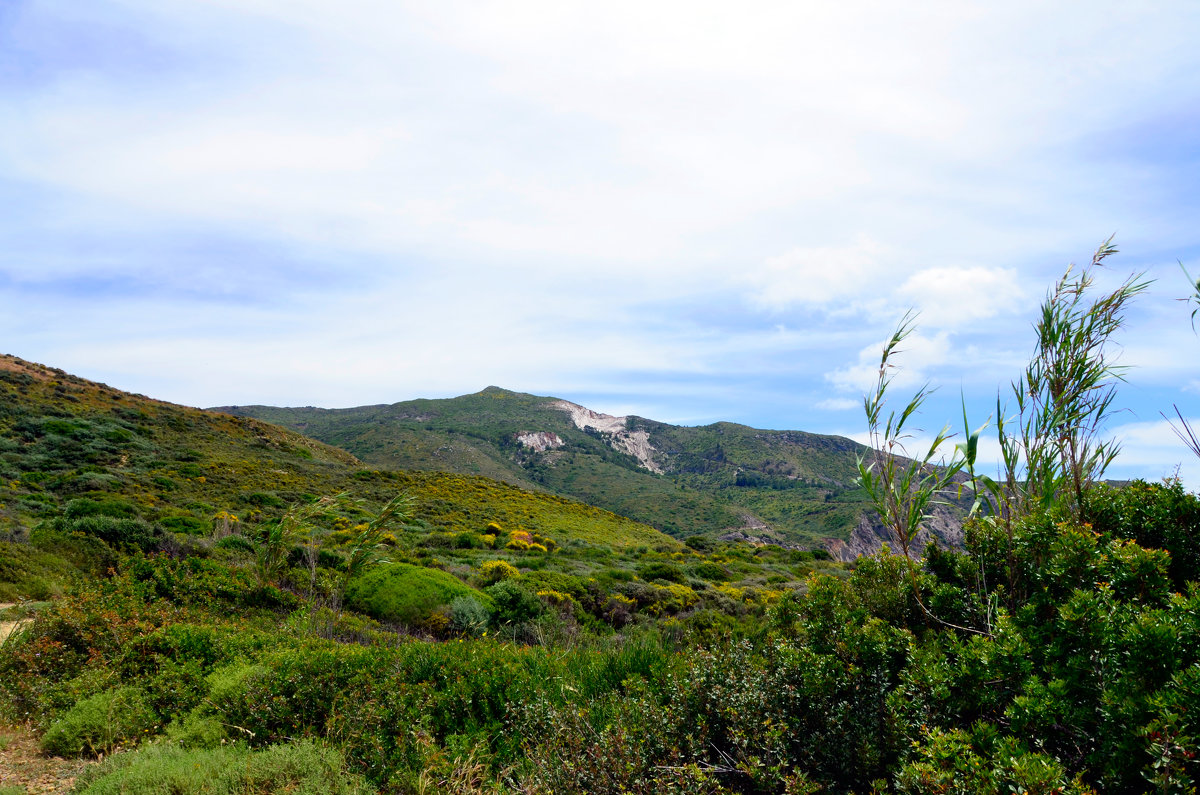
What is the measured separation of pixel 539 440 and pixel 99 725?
119 m

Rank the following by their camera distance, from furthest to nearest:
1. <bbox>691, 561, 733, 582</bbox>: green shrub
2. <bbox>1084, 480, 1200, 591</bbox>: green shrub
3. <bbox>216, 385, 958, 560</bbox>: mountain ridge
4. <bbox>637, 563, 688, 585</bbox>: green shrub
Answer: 1. <bbox>216, 385, 958, 560</bbox>: mountain ridge
2. <bbox>691, 561, 733, 582</bbox>: green shrub
3. <bbox>637, 563, 688, 585</bbox>: green shrub
4. <bbox>1084, 480, 1200, 591</bbox>: green shrub

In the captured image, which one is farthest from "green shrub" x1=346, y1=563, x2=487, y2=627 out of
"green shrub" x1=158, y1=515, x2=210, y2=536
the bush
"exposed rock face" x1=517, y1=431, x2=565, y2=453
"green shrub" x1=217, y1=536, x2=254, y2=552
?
"exposed rock face" x1=517, y1=431, x2=565, y2=453

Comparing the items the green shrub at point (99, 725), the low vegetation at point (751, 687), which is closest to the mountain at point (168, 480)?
the low vegetation at point (751, 687)

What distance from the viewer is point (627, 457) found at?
5974 inches

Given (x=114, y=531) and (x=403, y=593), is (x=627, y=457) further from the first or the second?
(x=403, y=593)

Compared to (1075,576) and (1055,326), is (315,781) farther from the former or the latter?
(1055,326)

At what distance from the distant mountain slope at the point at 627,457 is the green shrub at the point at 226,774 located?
49739 millimetres

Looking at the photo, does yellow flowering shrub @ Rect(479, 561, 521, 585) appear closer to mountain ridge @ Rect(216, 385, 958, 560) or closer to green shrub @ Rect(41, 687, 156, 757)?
green shrub @ Rect(41, 687, 156, 757)

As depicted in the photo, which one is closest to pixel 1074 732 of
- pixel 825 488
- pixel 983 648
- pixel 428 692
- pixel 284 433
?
pixel 983 648

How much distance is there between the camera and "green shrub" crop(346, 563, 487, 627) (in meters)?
10.1

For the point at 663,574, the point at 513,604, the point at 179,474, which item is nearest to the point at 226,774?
the point at 513,604

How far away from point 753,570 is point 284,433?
45007 millimetres

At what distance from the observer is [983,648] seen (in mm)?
2559

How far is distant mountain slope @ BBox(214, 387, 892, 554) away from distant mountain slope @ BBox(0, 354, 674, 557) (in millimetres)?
26638
